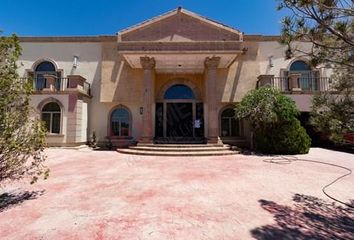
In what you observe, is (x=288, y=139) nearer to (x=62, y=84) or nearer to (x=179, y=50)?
(x=179, y=50)

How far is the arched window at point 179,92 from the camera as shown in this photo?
17547mm

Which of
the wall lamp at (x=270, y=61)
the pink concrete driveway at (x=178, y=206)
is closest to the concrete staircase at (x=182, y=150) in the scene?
the pink concrete driveway at (x=178, y=206)

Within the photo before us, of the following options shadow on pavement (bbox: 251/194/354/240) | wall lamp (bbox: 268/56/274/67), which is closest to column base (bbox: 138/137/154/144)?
shadow on pavement (bbox: 251/194/354/240)

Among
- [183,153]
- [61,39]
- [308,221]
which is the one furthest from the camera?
[61,39]

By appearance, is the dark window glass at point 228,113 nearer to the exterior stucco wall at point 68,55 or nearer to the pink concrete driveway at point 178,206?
the pink concrete driveway at point 178,206

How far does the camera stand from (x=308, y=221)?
445 cm

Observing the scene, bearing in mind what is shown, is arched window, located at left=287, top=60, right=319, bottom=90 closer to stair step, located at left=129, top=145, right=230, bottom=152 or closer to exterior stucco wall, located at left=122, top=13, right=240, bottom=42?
exterior stucco wall, located at left=122, top=13, right=240, bottom=42

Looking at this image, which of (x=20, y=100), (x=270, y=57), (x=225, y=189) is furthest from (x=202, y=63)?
(x=20, y=100)

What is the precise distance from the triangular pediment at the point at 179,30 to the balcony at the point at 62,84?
4213 mm

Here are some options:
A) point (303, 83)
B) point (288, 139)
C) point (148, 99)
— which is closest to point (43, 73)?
point (148, 99)

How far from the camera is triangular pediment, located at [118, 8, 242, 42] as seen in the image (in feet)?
48.6

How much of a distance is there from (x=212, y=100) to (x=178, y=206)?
1028 cm

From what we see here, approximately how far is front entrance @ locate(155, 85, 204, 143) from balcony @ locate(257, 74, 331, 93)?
4852 mm

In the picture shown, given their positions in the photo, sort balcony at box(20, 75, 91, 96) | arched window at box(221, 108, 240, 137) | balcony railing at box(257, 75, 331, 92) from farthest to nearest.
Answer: arched window at box(221, 108, 240, 137), balcony railing at box(257, 75, 331, 92), balcony at box(20, 75, 91, 96)
